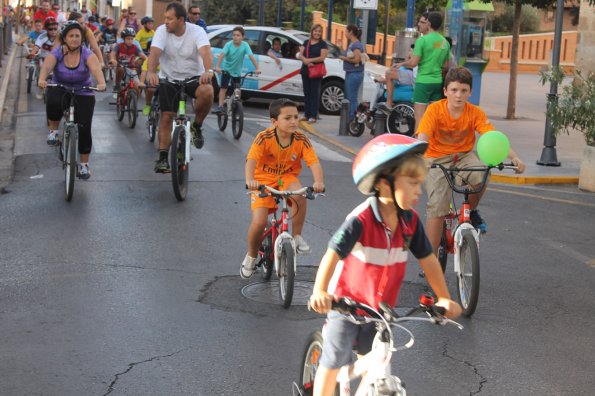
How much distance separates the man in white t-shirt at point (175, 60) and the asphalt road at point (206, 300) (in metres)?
0.75

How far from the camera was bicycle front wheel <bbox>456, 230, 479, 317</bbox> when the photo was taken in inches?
273

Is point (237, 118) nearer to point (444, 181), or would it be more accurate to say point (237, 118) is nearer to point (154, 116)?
point (154, 116)

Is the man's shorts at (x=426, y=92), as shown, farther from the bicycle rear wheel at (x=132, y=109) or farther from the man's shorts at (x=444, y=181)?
the man's shorts at (x=444, y=181)

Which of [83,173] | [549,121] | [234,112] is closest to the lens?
[83,173]

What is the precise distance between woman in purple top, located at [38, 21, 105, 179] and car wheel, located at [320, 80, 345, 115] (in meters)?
10.6

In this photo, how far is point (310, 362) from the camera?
4633 mm

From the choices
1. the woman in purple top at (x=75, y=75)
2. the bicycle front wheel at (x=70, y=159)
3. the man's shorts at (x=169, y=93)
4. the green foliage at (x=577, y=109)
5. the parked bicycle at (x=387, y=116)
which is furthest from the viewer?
the parked bicycle at (x=387, y=116)

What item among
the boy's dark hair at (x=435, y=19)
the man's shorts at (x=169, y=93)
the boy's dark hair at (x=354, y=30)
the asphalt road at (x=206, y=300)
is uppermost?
the boy's dark hair at (x=435, y=19)

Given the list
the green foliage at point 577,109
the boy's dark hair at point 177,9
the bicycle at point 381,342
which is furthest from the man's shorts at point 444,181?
the green foliage at point 577,109

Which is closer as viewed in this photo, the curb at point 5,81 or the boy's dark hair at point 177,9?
the boy's dark hair at point 177,9

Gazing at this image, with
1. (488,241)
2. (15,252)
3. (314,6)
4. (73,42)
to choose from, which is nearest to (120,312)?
(15,252)

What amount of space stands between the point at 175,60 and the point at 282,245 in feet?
16.0

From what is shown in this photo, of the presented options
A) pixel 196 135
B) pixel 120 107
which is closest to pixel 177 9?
pixel 196 135

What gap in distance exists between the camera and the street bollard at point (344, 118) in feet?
56.9
